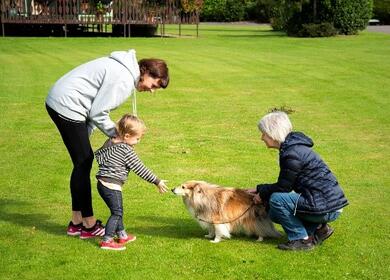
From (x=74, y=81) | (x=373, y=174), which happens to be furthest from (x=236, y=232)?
(x=373, y=174)

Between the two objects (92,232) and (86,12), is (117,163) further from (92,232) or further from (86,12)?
(86,12)

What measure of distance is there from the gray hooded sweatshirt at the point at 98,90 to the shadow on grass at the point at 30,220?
1.43 meters

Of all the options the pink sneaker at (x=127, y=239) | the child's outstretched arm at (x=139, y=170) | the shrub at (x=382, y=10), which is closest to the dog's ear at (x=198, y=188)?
the child's outstretched arm at (x=139, y=170)

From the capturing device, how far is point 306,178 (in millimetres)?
5605

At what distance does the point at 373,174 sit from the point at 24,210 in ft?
15.3

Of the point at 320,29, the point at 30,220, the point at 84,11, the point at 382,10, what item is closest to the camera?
the point at 30,220

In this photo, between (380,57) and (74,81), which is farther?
(380,57)

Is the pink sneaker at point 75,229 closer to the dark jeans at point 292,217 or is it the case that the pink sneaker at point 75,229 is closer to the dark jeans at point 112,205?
the dark jeans at point 112,205

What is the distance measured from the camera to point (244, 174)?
8.41 metres

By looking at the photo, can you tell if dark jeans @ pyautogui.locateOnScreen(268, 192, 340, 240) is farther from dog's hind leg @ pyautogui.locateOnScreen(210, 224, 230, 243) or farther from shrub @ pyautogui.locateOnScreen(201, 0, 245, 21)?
shrub @ pyautogui.locateOnScreen(201, 0, 245, 21)

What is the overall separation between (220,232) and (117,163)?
122 cm

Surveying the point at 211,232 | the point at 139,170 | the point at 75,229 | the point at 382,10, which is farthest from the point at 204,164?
the point at 382,10

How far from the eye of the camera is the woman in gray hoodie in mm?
5480

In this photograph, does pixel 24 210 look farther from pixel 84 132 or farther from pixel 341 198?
pixel 341 198
